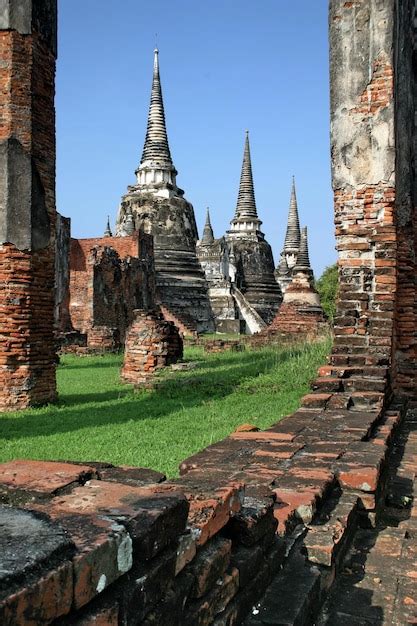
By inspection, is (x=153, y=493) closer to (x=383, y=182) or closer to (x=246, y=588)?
(x=246, y=588)

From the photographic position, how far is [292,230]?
1785 inches

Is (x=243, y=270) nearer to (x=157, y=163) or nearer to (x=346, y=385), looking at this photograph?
(x=157, y=163)

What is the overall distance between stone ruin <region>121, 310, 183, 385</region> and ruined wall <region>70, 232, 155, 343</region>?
9154 millimetres

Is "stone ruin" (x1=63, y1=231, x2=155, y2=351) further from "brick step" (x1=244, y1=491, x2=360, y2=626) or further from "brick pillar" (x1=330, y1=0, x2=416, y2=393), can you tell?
"brick step" (x1=244, y1=491, x2=360, y2=626)

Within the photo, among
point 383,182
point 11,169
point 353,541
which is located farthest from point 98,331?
point 353,541

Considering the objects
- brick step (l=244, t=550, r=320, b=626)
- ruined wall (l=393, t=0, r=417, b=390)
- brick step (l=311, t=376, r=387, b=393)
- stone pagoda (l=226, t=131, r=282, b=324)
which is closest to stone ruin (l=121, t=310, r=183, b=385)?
ruined wall (l=393, t=0, r=417, b=390)

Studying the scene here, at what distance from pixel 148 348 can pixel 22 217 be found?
3495mm

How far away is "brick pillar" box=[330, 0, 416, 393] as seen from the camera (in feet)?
20.7

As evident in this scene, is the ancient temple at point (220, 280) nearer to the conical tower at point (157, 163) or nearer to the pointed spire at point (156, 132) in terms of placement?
the conical tower at point (157, 163)

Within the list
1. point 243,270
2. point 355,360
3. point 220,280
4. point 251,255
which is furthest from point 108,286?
point 355,360

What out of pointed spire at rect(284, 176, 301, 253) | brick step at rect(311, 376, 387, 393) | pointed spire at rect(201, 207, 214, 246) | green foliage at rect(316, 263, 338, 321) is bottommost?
brick step at rect(311, 376, 387, 393)

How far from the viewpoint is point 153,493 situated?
166cm

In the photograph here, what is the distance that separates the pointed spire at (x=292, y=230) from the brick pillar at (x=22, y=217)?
37.1 m

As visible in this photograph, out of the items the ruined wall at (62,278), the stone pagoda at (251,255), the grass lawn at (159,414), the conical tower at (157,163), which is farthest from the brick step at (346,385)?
the conical tower at (157,163)
